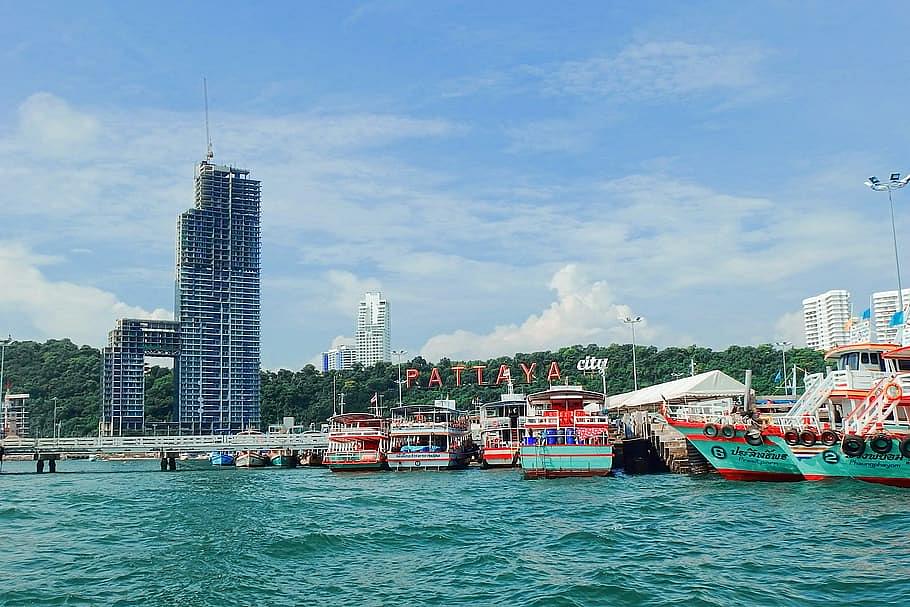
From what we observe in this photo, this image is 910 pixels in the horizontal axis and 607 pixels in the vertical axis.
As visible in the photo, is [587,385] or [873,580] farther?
[587,385]

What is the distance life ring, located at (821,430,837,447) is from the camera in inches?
1438

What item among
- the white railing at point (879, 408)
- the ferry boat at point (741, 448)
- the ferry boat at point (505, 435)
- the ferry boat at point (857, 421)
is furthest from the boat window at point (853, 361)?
the ferry boat at point (505, 435)

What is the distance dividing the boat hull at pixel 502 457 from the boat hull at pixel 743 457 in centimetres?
2320

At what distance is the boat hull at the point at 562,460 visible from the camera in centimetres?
4919

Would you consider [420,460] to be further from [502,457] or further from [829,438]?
[829,438]

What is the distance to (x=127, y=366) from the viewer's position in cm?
16338

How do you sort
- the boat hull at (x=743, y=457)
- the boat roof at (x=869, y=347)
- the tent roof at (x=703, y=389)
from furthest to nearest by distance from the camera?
the tent roof at (x=703, y=389) < the boat roof at (x=869, y=347) < the boat hull at (x=743, y=457)

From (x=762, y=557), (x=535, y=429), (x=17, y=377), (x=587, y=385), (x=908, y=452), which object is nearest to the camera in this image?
(x=762, y=557)

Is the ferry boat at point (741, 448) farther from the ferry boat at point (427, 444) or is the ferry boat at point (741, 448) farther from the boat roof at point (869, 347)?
the ferry boat at point (427, 444)

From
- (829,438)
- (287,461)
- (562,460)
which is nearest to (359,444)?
(287,461)

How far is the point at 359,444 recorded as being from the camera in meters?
68.5

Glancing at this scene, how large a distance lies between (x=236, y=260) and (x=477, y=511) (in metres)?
155

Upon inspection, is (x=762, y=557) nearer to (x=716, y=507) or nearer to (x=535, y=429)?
(x=716, y=507)

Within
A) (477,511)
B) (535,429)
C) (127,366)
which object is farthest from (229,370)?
(477,511)
